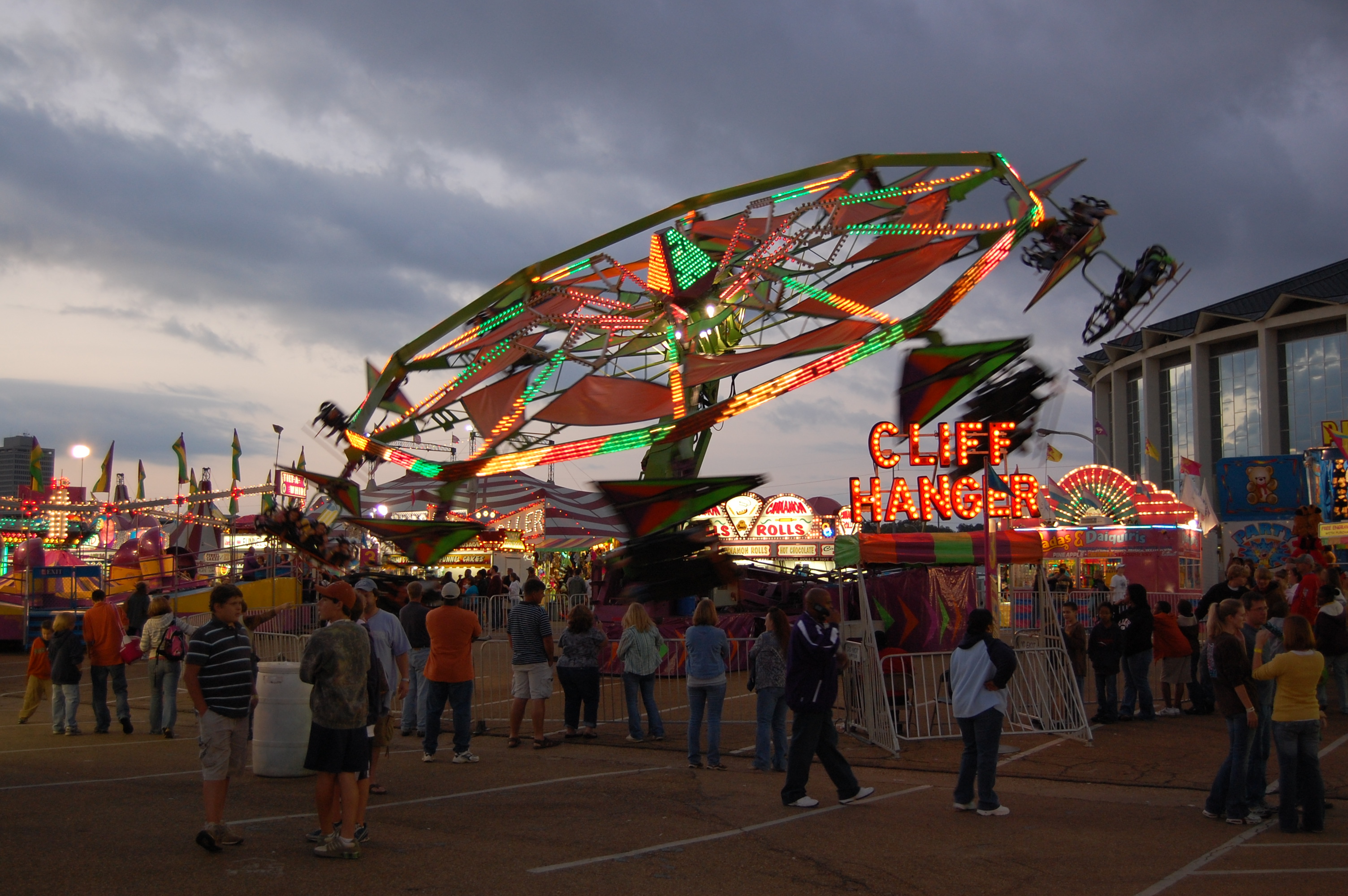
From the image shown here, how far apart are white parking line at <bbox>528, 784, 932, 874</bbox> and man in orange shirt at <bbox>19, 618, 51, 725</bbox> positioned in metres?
9.05

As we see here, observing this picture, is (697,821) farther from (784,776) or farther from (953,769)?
(953,769)

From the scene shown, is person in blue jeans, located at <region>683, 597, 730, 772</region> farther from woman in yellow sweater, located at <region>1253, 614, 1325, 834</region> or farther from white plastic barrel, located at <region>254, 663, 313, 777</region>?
woman in yellow sweater, located at <region>1253, 614, 1325, 834</region>

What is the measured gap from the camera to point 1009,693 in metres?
11.2

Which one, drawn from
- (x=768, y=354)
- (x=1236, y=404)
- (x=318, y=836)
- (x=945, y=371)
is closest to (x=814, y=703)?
(x=318, y=836)

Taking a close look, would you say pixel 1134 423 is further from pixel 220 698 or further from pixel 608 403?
pixel 220 698

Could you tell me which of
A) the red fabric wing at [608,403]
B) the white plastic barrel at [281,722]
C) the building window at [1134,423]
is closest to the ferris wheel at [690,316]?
the red fabric wing at [608,403]

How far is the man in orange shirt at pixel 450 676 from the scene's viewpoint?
951 centimetres

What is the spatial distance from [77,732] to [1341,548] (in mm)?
34148

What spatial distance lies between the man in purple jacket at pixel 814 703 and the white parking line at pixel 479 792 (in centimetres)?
187

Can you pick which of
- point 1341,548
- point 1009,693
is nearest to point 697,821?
point 1009,693

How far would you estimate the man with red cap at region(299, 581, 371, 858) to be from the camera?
6.04 meters

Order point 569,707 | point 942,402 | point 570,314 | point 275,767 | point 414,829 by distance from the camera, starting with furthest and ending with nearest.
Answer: point 570,314, point 942,402, point 569,707, point 275,767, point 414,829

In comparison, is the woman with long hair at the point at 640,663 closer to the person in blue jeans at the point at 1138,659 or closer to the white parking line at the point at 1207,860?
the person in blue jeans at the point at 1138,659

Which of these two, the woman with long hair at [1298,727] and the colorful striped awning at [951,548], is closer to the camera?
the woman with long hair at [1298,727]
